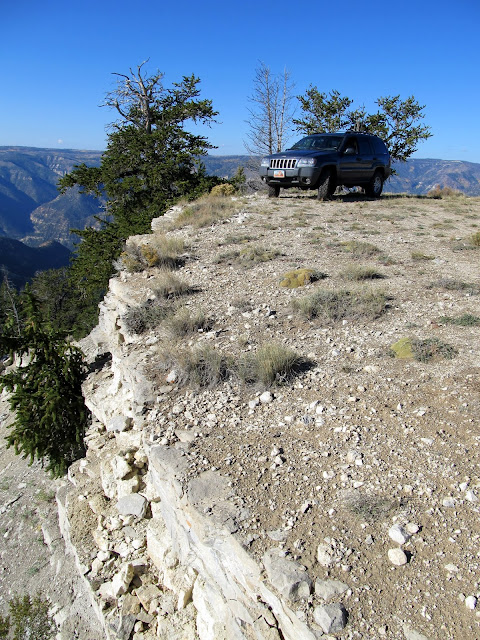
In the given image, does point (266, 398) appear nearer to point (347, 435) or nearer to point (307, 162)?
point (347, 435)

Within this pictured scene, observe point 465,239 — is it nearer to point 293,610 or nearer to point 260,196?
point 260,196

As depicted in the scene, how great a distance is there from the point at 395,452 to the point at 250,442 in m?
1.23

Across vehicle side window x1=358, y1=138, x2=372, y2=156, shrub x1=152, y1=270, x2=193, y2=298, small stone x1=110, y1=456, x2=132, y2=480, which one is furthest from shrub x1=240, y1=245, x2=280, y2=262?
vehicle side window x1=358, y1=138, x2=372, y2=156

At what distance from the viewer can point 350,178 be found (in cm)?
1334

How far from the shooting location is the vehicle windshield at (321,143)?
41.6 ft

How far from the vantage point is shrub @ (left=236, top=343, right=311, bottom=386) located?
183 inches

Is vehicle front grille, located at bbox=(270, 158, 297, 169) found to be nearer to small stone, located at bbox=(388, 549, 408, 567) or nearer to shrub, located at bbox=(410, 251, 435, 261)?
shrub, located at bbox=(410, 251, 435, 261)

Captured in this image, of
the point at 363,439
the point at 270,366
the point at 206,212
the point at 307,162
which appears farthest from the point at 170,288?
the point at 307,162

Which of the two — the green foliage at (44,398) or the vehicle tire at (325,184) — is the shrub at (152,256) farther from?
the vehicle tire at (325,184)

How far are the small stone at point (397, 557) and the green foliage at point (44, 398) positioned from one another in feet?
16.3

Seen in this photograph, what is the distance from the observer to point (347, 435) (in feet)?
12.3

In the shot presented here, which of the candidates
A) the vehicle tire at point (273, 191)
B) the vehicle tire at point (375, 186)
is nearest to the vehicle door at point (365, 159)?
the vehicle tire at point (375, 186)

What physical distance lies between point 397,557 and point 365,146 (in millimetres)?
13212

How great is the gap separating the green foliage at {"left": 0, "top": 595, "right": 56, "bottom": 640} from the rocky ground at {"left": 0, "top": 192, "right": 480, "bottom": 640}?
478mm
